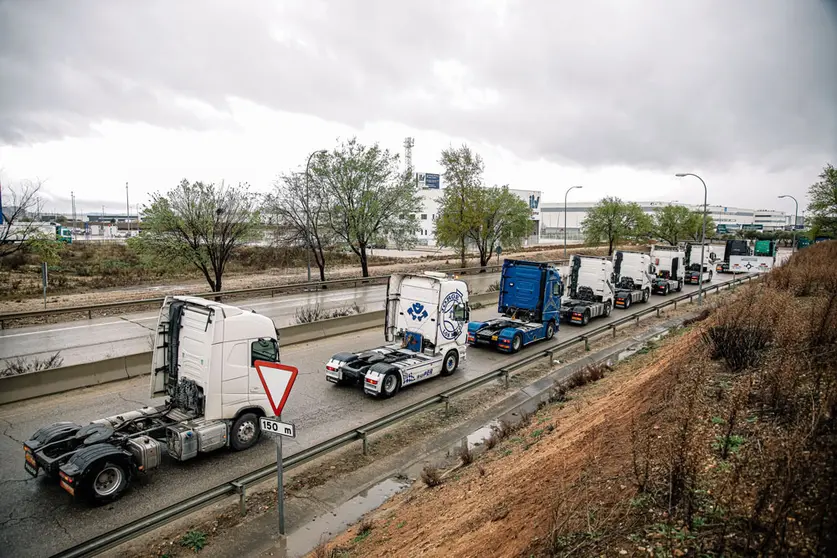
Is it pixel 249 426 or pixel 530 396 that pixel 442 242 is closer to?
pixel 530 396

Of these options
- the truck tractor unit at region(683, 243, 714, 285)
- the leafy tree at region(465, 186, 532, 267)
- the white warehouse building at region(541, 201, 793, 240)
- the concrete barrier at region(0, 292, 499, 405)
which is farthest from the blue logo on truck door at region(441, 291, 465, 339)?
the white warehouse building at region(541, 201, 793, 240)

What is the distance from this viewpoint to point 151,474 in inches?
310

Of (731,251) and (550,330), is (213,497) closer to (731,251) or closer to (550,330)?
(550,330)

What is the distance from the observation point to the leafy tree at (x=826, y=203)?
3909 centimetres

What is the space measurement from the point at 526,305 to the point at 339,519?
40.7 ft

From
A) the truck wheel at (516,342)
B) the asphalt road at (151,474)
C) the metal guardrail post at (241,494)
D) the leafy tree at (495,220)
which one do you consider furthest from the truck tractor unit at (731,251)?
the metal guardrail post at (241,494)

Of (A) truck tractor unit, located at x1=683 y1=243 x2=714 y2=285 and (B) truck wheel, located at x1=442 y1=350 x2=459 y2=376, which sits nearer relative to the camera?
(B) truck wheel, located at x1=442 y1=350 x2=459 y2=376

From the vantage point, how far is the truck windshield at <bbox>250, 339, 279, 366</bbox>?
28.5 ft

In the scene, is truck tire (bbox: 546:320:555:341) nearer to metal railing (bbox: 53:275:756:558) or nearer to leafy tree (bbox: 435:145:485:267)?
metal railing (bbox: 53:275:756:558)

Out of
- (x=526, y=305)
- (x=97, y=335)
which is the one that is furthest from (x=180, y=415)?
(x=526, y=305)

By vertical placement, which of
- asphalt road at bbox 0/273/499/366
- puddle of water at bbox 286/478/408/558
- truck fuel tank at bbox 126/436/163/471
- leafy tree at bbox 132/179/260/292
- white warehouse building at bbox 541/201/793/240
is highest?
white warehouse building at bbox 541/201/793/240

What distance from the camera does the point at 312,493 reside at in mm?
7641

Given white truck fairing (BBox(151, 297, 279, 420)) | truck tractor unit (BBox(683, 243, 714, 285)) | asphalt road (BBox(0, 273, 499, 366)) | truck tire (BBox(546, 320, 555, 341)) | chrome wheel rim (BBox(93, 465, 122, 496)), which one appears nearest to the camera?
chrome wheel rim (BBox(93, 465, 122, 496))

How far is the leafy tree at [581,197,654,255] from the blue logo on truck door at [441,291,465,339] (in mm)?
50128
